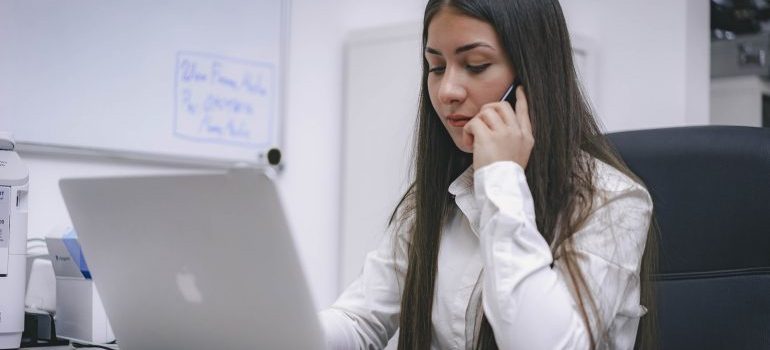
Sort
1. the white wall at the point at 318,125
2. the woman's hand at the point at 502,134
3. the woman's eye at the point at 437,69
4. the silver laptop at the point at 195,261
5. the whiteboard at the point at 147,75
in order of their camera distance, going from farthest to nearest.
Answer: the white wall at the point at 318,125
the whiteboard at the point at 147,75
the woman's eye at the point at 437,69
the woman's hand at the point at 502,134
the silver laptop at the point at 195,261

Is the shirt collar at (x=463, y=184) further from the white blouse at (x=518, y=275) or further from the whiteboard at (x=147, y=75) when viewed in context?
the whiteboard at (x=147, y=75)

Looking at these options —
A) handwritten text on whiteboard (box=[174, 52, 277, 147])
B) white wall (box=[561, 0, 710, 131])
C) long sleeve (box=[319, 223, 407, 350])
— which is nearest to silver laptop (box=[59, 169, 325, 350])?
long sleeve (box=[319, 223, 407, 350])

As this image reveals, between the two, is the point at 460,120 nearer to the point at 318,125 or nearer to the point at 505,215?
the point at 505,215

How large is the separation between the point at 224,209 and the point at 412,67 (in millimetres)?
1790

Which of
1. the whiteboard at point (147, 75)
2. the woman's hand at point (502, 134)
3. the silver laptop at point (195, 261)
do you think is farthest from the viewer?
the whiteboard at point (147, 75)

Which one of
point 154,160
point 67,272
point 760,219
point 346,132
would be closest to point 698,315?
point 760,219

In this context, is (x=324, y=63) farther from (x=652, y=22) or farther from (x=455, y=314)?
(x=455, y=314)

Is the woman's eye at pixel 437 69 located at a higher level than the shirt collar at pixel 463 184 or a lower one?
higher

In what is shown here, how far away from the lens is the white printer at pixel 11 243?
1258 mm

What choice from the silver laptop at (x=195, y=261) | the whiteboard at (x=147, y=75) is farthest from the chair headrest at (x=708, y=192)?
the whiteboard at (x=147, y=75)

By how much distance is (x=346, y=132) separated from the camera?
2773 millimetres

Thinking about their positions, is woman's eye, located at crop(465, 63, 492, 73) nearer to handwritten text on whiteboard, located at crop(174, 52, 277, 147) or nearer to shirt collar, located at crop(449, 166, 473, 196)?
shirt collar, located at crop(449, 166, 473, 196)

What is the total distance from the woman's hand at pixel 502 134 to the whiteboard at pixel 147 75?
126 centimetres

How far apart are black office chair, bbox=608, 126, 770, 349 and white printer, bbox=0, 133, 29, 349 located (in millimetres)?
909
